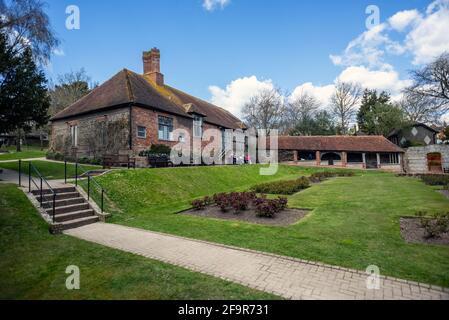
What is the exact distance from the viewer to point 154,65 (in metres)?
29.2

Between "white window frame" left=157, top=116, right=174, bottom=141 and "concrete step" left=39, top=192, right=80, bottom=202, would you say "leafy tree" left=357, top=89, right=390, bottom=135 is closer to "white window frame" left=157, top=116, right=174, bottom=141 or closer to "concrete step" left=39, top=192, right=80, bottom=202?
"white window frame" left=157, top=116, right=174, bottom=141

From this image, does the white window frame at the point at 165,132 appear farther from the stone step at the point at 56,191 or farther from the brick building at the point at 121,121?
the stone step at the point at 56,191

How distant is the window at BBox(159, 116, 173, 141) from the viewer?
23.1 meters

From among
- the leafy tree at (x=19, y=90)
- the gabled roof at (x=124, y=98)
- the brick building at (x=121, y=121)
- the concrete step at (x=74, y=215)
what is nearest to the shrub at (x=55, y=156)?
the brick building at (x=121, y=121)

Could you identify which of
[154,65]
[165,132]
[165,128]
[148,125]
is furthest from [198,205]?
[154,65]

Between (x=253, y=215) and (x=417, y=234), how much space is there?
214 inches

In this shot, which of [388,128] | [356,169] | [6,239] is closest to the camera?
[6,239]

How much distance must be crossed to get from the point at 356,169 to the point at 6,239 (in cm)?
3792

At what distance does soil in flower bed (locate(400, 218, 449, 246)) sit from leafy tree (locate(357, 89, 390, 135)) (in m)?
49.1

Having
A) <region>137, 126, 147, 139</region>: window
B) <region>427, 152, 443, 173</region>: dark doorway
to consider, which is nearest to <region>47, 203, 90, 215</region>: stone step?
<region>137, 126, 147, 139</region>: window

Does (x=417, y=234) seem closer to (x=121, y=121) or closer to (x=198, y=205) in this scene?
(x=198, y=205)
